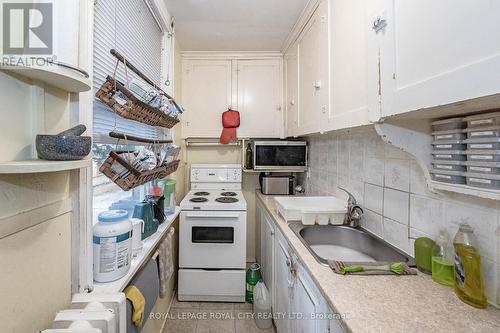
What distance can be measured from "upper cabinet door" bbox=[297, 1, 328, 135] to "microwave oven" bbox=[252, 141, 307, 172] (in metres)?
0.38

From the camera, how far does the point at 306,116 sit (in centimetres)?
193

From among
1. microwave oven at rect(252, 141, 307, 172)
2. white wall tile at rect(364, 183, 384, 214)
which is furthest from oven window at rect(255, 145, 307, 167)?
white wall tile at rect(364, 183, 384, 214)

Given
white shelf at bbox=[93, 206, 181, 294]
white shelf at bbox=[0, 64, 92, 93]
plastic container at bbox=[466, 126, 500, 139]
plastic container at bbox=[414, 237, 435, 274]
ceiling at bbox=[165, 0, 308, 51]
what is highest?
ceiling at bbox=[165, 0, 308, 51]

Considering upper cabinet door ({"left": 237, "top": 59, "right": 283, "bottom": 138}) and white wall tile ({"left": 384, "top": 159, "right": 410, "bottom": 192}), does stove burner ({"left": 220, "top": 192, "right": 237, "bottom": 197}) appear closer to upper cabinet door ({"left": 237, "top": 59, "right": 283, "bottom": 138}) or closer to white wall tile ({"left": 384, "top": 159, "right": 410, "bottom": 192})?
upper cabinet door ({"left": 237, "top": 59, "right": 283, "bottom": 138})

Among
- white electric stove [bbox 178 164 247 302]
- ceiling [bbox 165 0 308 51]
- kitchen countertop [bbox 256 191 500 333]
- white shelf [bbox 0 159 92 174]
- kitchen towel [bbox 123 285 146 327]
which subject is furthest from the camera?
white electric stove [bbox 178 164 247 302]

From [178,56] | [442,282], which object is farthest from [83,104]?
[178,56]

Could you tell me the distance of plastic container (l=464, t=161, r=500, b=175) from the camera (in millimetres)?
685

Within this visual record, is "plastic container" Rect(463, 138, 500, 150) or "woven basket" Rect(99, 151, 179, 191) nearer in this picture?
"plastic container" Rect(463, 138, 500, 150)

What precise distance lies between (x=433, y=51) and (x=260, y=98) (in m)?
2.14

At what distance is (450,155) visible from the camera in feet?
2.71

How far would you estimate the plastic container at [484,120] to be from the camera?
0.69 meters

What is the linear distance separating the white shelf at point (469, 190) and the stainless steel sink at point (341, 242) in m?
0.51

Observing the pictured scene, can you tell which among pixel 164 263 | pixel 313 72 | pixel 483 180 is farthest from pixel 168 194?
pixel 483 180

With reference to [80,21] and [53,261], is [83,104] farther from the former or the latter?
[53,261]
